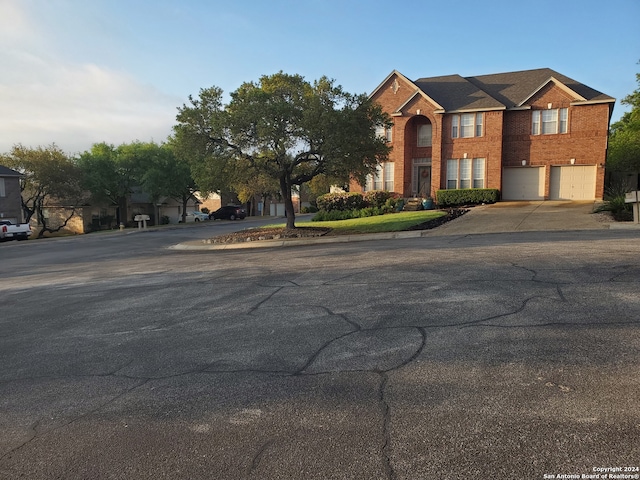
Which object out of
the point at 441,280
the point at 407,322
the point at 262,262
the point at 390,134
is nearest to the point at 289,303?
the point at 407,322

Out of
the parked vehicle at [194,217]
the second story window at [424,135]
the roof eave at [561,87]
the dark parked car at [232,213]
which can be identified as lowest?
the parked vehicle at [194,217]

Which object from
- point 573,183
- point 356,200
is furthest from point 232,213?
point 573,183

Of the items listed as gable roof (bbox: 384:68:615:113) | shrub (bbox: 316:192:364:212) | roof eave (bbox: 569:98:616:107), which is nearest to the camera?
roof eave (bbox: 569:98:616:107)

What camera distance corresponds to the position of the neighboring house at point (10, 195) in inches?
1551

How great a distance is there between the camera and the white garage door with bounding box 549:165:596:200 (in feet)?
95.7

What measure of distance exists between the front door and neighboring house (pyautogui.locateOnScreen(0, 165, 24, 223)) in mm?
34682

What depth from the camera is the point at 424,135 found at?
32812 millimetres

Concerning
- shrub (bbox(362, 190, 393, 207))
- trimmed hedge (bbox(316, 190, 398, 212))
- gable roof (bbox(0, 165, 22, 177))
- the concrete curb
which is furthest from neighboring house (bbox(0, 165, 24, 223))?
shrub (bbox(362, 190, 393, 207))

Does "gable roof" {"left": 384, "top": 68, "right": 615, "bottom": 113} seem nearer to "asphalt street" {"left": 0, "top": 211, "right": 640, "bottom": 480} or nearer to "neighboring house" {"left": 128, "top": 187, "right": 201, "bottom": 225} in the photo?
"asphalt street" {"left": 0, "top": 211, "right": 640, "bottom": 480}

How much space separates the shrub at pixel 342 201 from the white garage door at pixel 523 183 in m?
10.1

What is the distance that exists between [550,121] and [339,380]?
3100 centimetres

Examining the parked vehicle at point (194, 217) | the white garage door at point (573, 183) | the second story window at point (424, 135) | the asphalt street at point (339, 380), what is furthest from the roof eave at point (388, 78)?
the parked vehicle at point (194, 217)

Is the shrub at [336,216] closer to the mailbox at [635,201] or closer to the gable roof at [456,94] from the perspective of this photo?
the gable roof at [456,94]

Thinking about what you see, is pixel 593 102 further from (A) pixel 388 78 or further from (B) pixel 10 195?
(B) pixel 10 195
